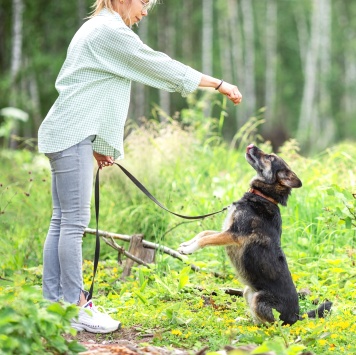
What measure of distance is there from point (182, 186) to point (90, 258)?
1.48 m

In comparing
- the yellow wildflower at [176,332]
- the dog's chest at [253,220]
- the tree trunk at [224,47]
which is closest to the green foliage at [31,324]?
the yellow wildflower at [176,332]

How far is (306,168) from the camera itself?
804 centimetres

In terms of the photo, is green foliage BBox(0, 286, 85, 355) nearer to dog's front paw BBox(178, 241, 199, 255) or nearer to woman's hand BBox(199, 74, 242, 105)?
dog's front paw BBox(178, 241, 199, 255)

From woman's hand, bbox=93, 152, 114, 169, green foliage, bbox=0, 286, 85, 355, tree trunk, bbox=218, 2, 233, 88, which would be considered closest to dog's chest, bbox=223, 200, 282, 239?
woman's hand, bbox=93, 152, 114, 169

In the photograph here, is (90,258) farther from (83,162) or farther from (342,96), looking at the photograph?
(342,96)

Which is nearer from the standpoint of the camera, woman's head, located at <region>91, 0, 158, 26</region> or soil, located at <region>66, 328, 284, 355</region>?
soil, located at <region>66, 328, 284, 355</region>

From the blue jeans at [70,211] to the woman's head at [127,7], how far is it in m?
0.85

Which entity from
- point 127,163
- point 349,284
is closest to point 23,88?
point 127,163

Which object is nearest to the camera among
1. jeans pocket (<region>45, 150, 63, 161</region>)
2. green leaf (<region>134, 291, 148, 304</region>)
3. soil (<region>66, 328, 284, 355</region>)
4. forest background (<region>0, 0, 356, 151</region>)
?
soil (<region>66, 328, 284, 355</region>)

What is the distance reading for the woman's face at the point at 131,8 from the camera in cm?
452

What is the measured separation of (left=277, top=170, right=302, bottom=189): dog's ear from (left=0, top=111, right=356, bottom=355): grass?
39cm

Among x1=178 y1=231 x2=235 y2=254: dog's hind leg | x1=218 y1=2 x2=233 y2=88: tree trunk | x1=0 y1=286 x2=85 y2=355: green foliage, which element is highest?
x1=218 y1=2 x2=233 y2=88: tree trunk

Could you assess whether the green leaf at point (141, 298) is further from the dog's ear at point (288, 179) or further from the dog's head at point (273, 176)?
the dog's ear at point (288, 179)

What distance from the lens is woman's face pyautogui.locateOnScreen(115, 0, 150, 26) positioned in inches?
178
